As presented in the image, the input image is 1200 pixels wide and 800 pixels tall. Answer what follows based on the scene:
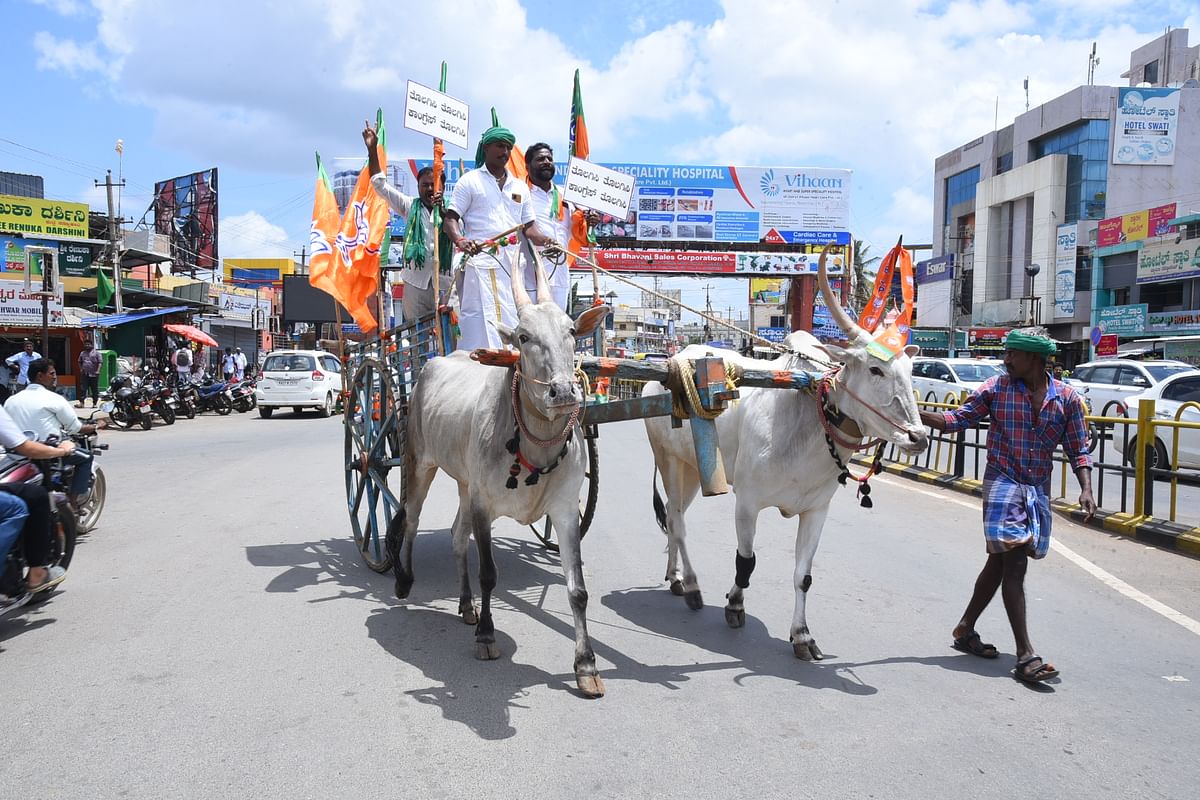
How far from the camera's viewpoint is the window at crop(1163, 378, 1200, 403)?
1198 centimetres

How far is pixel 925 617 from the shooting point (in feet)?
17.8

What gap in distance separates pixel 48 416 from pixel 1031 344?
284 inches

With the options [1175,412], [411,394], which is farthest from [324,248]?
[1175,412]

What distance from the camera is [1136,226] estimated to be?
118 ft

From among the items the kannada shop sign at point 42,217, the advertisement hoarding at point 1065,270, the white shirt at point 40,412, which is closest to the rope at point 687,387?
the white shirt at point 40,412

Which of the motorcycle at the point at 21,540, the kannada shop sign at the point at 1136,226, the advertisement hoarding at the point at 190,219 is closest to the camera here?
the motorcycle at the point at 21,540

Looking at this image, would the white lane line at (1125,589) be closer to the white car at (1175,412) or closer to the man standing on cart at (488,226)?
the white car at (1175,412)

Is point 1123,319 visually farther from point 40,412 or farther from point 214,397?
point 40,412

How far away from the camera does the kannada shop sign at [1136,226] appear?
3456 cm

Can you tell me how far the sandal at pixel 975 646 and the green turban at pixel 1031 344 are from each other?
1.63 m

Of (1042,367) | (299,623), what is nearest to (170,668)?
(299,623)

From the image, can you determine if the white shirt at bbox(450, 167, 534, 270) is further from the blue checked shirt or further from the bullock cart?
the blue checked shirt

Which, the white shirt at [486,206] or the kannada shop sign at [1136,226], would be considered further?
the kannada shop sign at [1136,226]

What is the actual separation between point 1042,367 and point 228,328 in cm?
4401
